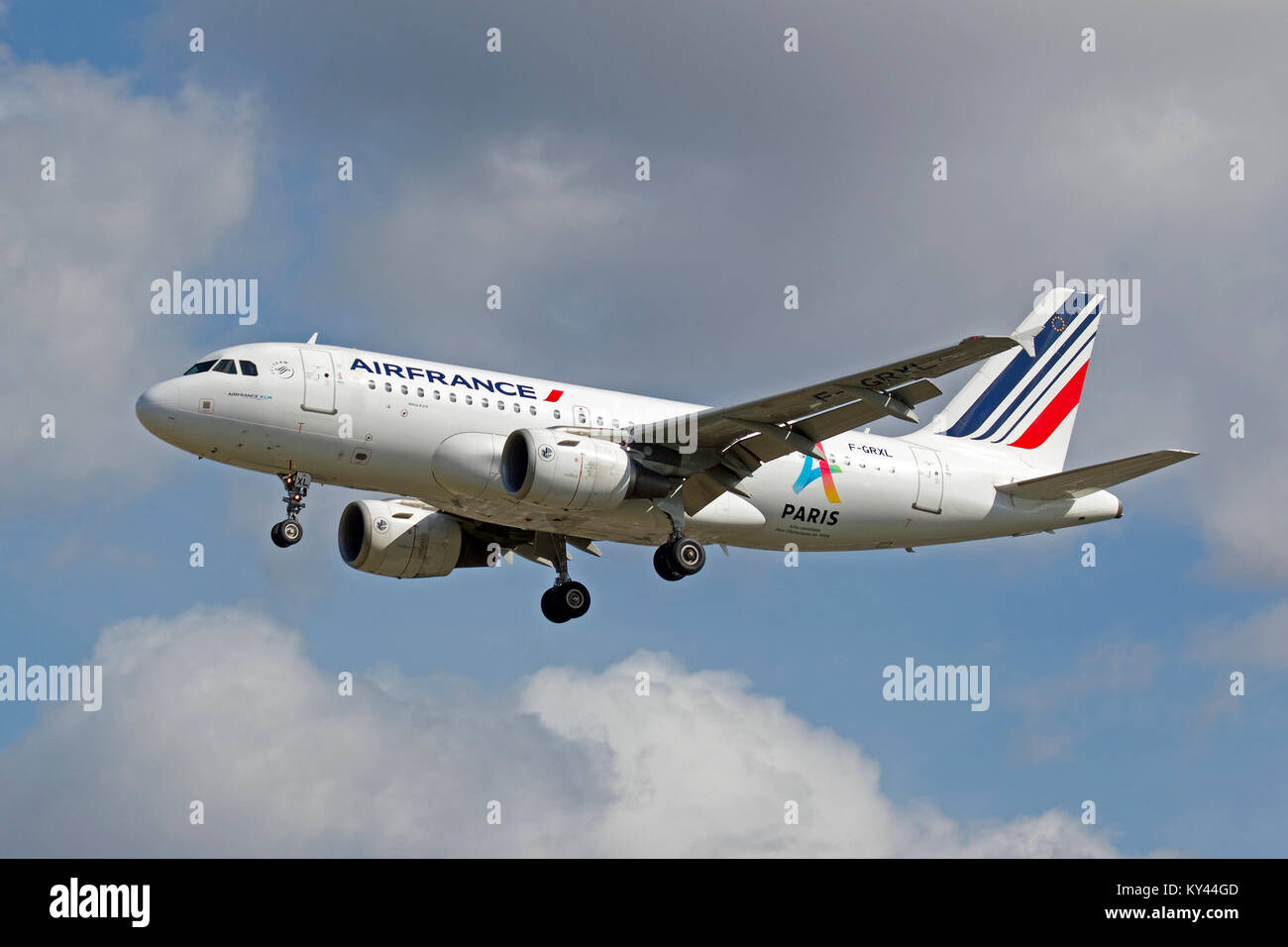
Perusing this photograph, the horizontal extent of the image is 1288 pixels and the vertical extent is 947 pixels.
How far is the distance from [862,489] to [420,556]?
13.0 meters

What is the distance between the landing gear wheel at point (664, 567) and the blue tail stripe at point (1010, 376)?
12.1m

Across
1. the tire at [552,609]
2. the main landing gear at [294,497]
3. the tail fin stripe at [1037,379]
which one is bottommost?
the tire at [552,609]

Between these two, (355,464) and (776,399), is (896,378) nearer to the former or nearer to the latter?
(776,399)

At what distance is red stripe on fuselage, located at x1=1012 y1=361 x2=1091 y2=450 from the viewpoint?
5044 centimetres

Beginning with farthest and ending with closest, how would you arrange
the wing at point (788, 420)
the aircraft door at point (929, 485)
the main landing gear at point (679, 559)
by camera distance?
1. the aircraft door at point (929, 485)
2. the main landing gear at point (679, 559)
3. the wing at point (788, 420)

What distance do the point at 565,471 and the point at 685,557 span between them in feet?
14.0

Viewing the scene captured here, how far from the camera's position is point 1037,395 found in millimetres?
51781

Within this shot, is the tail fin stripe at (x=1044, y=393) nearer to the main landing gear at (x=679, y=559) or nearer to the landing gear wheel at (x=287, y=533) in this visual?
the main landing gear at (x=679, y=559)

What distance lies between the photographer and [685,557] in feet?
137

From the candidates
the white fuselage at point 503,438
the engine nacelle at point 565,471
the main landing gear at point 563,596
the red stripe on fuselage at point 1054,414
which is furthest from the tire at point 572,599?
the red stripe on fuselage at point 1054,414

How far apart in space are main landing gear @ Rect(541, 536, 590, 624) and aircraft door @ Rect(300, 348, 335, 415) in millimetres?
9994

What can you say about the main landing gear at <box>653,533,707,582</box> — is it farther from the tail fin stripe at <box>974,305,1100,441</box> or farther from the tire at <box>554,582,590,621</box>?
the tail fin stripe at <box>974,305,1100,441</box>

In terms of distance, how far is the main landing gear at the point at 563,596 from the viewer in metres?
46.7

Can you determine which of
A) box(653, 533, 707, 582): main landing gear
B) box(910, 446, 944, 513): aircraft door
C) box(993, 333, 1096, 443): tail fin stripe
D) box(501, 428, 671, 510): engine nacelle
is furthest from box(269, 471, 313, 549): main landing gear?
box(993, 333, 1096, 443): tail fin stripe
